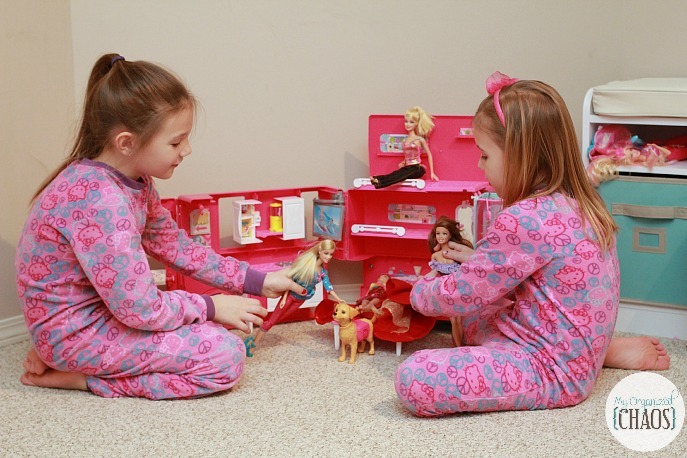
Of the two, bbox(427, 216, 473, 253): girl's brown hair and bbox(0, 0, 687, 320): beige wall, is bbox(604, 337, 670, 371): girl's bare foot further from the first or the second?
bbox(0, 0, 687, 320): beige wall

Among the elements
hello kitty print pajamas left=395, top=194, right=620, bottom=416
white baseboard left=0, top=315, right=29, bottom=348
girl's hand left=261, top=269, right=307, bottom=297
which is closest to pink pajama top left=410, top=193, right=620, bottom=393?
hello kitty print pajamas left=395, top=194, right=620, bottom=416

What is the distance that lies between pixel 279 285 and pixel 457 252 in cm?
37

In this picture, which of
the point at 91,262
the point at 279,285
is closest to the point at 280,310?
the point at 279,285

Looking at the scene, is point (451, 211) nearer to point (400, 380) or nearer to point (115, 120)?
point (400, 380)

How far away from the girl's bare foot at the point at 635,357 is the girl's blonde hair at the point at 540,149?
31cm

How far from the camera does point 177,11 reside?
1.96 metres

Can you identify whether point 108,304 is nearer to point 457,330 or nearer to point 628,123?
point 457,330

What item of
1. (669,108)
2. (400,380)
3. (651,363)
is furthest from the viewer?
(669,108)

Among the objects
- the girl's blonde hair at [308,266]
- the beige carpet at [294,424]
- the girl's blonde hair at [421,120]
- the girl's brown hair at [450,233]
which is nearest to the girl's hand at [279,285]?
the girl's blonde hair at [308,266]

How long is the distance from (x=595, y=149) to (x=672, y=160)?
0.17 m

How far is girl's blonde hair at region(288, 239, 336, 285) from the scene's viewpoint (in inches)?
65.0

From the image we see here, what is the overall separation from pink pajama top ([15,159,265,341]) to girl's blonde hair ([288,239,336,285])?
20cm

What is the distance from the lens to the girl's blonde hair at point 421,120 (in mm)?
1930

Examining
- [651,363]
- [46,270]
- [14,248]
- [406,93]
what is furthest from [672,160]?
[14,248]
